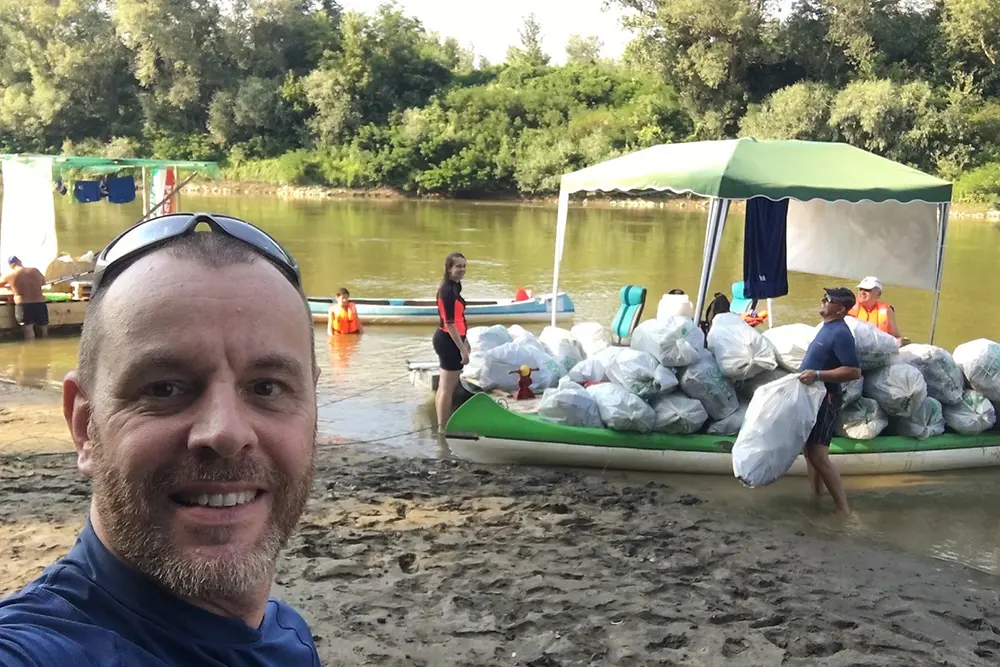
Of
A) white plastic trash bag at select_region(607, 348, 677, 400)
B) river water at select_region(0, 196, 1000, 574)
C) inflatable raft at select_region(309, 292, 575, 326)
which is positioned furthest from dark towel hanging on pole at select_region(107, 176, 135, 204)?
white plastic trash bag at select_region(607, 348, 677, 400)

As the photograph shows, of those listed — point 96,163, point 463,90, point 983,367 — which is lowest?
point 983,367

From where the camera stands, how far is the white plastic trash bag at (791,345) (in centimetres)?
684

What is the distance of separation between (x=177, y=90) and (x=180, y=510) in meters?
56.8

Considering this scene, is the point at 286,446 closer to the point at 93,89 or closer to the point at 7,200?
the point at 7,200

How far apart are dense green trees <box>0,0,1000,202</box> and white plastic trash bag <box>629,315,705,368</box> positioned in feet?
106

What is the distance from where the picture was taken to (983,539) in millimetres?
5891

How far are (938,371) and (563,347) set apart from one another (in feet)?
11.0

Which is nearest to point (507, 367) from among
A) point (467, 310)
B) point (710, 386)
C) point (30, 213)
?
point (710, 386)

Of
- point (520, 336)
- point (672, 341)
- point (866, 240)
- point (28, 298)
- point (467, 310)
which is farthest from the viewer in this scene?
point (467, 310)

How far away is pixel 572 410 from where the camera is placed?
6906 millimetres

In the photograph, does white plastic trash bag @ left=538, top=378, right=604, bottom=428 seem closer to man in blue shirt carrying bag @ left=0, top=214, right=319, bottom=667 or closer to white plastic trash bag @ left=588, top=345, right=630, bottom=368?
white plastic trash bag @ left=588, top=345, right=630, bottom=368

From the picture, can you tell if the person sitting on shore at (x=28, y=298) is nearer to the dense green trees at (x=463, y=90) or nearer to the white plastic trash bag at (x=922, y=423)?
the white plastic trash bag at (x=922, y=423)

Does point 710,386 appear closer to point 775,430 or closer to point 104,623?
point 775,430

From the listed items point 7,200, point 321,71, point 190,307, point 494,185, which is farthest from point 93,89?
point 190,307
